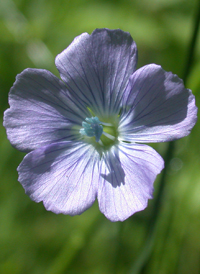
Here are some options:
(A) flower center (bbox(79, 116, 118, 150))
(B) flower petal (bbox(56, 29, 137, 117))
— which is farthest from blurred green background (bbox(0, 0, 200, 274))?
(B) flower petal (bbox(56, 29, 137, 117))

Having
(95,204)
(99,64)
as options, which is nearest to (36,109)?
(99,64)

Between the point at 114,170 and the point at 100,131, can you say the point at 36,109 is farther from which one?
the point at 114,170

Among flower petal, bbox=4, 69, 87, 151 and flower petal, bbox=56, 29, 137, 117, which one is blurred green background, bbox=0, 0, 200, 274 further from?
flower petal, bbox=4, 69, 87, 151

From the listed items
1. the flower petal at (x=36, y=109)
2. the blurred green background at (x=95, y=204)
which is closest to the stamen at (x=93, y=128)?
the flower petal at (x=36, y=109)

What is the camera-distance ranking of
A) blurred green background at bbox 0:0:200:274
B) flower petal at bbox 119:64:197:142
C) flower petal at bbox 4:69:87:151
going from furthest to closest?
blurred green background at bbox 0:0:200:274 < flower petal at bbox 4:69:87:151 < flower petal at bbox 119:64:197:142

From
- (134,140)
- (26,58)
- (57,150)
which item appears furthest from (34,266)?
(26,58)

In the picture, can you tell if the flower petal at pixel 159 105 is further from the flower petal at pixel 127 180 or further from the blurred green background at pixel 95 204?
the blurred green background at pixel 95 204
